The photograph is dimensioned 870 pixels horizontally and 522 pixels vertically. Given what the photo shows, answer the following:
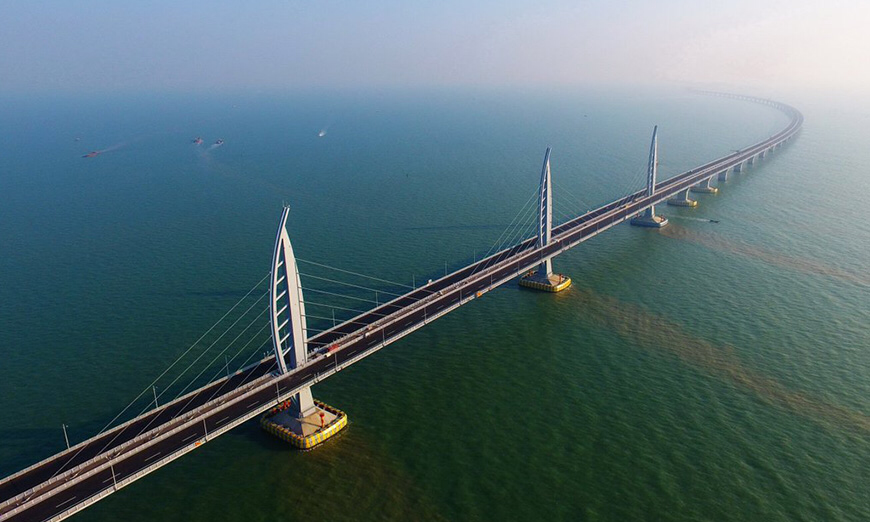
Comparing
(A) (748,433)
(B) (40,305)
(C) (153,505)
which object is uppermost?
(B) (40,305)

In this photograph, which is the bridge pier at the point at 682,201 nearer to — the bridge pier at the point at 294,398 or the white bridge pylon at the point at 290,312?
the bridge pier at the point at 294,398

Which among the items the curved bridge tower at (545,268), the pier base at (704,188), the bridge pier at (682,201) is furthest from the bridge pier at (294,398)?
the pier base at (704,188)

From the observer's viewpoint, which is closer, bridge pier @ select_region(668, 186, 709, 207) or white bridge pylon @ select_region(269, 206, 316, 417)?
white bridge pylon @ select_region(269, 206, 316, 417)

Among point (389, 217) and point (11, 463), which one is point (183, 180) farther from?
point (11, 463)

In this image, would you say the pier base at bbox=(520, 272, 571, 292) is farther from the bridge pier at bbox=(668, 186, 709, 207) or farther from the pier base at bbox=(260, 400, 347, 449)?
the bridge pier at bbox=(668, 186, 709, 207)

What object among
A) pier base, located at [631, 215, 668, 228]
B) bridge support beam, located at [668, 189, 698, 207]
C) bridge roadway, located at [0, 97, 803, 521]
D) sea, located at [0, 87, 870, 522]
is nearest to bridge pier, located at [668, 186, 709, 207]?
bridge support beam, located at [668, 189, 698, 207]

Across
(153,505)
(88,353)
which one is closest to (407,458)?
(153,505)

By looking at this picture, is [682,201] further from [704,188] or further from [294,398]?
[294,398]
